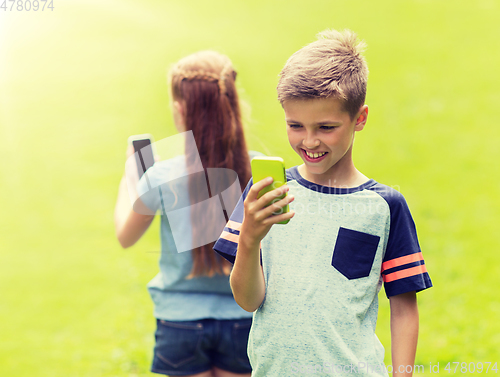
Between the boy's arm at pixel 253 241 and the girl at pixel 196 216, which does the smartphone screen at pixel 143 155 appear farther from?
the boy's arm at pixel 253 241

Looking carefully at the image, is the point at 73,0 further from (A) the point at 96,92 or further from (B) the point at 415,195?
(B) the point at 415,195

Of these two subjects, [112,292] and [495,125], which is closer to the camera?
[112,292]

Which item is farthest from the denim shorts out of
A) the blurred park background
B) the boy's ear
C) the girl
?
the blurred park background

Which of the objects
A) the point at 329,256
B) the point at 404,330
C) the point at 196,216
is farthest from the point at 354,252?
the point at 196,216

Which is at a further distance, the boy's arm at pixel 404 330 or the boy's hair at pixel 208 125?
the boy's hair at pixel 208 125

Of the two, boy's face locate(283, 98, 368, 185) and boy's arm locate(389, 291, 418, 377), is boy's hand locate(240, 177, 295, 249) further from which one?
boy's arm locate(389, 291, 418, 377)

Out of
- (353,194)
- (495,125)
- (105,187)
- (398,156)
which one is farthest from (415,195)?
(353,194)

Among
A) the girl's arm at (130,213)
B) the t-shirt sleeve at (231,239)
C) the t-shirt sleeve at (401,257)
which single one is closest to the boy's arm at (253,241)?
the t-shirt sleeve at (231,239)

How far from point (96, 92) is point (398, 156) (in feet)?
17.7

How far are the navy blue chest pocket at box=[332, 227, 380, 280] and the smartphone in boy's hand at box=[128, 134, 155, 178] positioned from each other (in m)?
1.07

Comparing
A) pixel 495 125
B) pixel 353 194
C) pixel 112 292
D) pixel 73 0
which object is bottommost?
pixel 112 292

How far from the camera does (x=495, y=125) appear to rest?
8109 millimetres

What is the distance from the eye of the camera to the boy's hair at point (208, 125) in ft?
7.04

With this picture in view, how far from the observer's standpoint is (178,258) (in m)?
2.16
